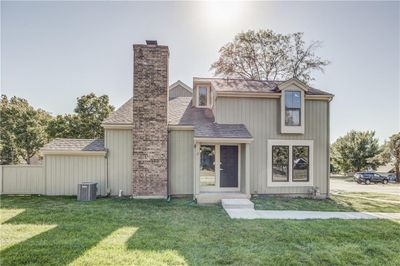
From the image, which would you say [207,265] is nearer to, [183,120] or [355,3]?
[183,120]

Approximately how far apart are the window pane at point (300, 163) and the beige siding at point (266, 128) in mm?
429

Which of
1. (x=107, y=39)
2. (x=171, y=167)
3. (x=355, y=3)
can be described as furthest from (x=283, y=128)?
(x=107, y=39)

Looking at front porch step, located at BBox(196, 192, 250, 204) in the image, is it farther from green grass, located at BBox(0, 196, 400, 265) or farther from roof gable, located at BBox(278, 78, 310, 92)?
roof gable, located at BBox(278, 78, 310, 92)

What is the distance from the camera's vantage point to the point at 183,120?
1167 cm

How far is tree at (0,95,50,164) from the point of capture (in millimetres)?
24438

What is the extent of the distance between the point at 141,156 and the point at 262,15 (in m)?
9.40

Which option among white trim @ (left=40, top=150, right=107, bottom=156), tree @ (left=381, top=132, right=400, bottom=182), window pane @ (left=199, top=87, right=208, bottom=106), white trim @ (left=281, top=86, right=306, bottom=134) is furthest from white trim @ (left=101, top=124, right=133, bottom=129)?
tree @ (left=381, top=132, right=400, bottom=182)

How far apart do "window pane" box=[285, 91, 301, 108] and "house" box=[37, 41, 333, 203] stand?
5cm

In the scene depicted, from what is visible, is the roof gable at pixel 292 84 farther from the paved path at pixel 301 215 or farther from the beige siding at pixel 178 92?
the beige siding at pixel 178 92

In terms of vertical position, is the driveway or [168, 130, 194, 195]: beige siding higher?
[168, 130, 194, 195]: beige siding

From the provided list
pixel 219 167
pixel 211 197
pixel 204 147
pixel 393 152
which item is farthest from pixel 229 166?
pixel 393 152

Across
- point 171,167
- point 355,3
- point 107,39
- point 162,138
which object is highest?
point 355,3

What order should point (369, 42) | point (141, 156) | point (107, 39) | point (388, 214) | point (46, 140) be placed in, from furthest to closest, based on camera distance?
1. point (46, 140)
2. point (369, 42)
3. point (107, 39)
4. point (141, 156)
5. point (388, 214)

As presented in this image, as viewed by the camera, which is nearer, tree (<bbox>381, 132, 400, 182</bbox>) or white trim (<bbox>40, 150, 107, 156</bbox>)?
white trim (<bbox>40, 150, 107, 156</bbox>)
